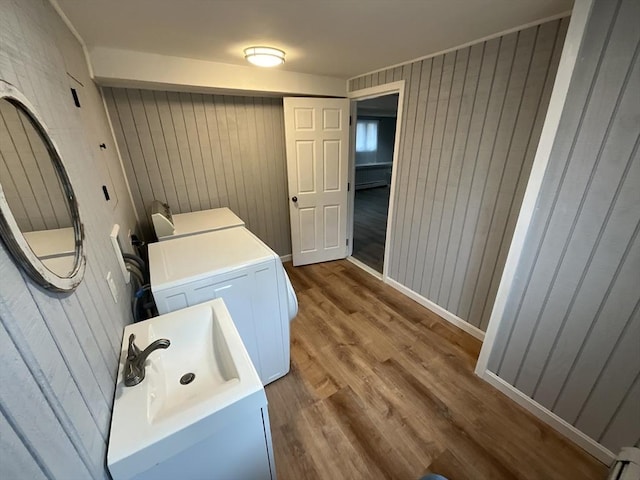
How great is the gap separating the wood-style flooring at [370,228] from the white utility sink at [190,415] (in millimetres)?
2457

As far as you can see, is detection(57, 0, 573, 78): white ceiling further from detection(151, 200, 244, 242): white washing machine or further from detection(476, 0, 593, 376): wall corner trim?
detection(151, 200, 244, 242): white washing machine

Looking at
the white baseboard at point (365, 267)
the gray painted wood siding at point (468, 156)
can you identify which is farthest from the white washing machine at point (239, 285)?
the white baseboard at point (365, 267)

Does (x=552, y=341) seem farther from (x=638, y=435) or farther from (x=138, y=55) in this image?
(x=138, y=55)

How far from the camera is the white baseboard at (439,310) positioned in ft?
→ 7.15

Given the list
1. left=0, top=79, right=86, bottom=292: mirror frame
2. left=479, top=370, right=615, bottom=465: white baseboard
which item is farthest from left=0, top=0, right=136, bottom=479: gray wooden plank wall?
left=479, top=370, right=615, bottom=465: white baseboard

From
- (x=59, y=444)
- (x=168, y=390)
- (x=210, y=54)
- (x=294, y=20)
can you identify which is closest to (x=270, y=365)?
(x=168, y=390)

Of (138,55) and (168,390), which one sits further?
(138,55)

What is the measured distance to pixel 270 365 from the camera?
1768mm

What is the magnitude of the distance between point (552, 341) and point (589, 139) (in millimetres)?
1062

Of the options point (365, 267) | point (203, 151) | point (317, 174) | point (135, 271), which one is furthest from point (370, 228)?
point (135, 271)

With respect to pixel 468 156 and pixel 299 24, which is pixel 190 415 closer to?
pixel 299 24

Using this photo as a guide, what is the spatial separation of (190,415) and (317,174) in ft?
8.72

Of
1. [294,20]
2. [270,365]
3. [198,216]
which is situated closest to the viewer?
[294,20]

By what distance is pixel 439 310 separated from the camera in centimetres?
243
